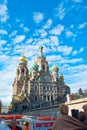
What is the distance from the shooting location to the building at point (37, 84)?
2866 inches

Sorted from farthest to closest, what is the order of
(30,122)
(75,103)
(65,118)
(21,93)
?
(21,93), (75,103), (30,122), (65,118)

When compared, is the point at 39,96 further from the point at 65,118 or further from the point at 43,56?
the point at 65,118

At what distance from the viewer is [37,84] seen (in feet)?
249

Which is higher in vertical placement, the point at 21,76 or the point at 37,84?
the point at 21,76

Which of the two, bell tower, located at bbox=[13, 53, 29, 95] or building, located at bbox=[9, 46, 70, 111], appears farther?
bell tower, located at bbox=[13, 53, 29, 95]

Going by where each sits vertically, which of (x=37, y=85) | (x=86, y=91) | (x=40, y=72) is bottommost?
(x=86, y=91)

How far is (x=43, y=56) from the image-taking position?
8456 centimetres

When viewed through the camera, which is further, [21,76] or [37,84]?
[21,76]

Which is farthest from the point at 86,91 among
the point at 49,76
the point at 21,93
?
the point at 49,76

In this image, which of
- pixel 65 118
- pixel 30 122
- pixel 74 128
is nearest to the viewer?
pixel 74 128

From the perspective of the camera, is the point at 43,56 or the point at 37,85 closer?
the point at 37,85

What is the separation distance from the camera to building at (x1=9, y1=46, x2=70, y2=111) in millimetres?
72800

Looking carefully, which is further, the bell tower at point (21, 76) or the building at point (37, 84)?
the bell tower at point (21, 76)

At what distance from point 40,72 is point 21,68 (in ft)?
21.9
